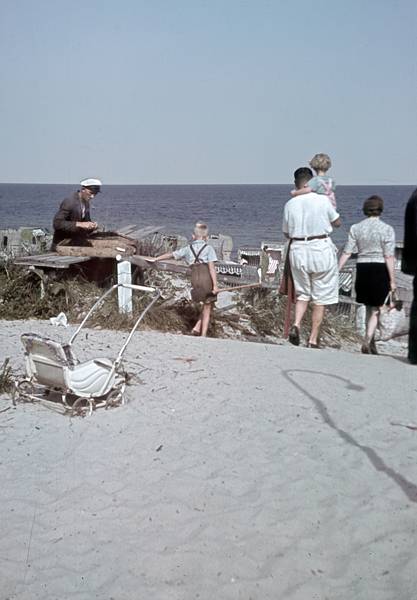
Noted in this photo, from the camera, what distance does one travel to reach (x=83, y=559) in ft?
11.5

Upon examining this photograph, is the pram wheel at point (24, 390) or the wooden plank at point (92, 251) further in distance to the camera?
the wooden plank at point (92, 251)

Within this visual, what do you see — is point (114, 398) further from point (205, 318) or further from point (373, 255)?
point (373, 255)

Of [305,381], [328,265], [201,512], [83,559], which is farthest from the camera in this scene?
[328,265]

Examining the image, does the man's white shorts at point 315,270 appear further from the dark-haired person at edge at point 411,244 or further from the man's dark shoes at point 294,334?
the dark-haired person at edge at point 411,244

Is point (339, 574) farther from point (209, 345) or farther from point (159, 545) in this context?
point (209, 345)

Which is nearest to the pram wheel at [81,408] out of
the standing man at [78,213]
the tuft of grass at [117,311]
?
the tuft of grass at [117,311]

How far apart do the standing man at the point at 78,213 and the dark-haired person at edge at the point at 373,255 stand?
3167mm

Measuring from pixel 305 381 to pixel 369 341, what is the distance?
5.25ft

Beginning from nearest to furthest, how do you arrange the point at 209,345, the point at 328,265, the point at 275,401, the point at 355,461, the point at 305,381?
the point at 355,461 → the point at 275,401 → the point at 305,381 → the point at 328,265 → the point at 209,345

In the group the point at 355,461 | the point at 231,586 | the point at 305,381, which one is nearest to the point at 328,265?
the point at 305,381

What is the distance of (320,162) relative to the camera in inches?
278

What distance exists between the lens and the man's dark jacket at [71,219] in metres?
8.82

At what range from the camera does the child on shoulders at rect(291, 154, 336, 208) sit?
23.2 ft

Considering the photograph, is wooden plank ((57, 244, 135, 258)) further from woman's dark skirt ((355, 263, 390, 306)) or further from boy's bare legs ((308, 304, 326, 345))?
woman's dark skirt ((355, 263, 390, 306))
